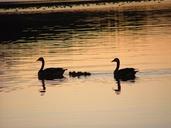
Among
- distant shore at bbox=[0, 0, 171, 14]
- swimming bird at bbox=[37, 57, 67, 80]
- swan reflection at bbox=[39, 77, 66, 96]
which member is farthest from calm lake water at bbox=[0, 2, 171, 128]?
distant shore at bbox=[0, 0, 171, 14]

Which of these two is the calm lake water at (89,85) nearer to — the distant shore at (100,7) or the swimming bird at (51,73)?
the swimming bird at (51,73)

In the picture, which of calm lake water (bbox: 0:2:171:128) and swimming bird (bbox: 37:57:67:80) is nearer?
calm lake water (bbox: 0:2:171:128)

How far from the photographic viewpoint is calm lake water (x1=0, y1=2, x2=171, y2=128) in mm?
11062

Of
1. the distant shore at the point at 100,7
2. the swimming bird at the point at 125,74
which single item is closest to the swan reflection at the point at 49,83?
the swimming bird at the point at 125,74

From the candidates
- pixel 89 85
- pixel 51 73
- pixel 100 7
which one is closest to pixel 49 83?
pixel 51 73

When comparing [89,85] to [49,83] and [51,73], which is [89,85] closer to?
[49,83]

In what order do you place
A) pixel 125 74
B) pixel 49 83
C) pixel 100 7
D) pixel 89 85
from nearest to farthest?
1. pixel 89 85
2. pixel 125 74
3. pixel 49 83
4. pixel 100 7

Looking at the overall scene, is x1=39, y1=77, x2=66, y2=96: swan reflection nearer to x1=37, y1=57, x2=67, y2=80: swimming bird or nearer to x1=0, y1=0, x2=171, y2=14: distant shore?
x1=37, y1=57, x2=67, y2=80: swimming bird

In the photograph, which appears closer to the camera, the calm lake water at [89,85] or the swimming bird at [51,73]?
the calm lake water at [89,85]

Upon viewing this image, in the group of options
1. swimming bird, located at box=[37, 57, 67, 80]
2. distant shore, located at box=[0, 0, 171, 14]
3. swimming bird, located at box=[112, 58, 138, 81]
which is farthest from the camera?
distant shore, located at box=[0, 0, 171, 14]

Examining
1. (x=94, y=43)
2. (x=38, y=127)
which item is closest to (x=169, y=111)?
(x=38, y=127)

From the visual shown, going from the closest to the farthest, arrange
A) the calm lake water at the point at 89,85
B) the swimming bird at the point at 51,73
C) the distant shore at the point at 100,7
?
the calm lake water at the point at 89,85, the swimming bird at the point at 51,73, the distant shore at the point at 100,7

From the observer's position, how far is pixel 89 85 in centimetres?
1427

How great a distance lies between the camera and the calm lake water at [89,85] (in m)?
11.1
